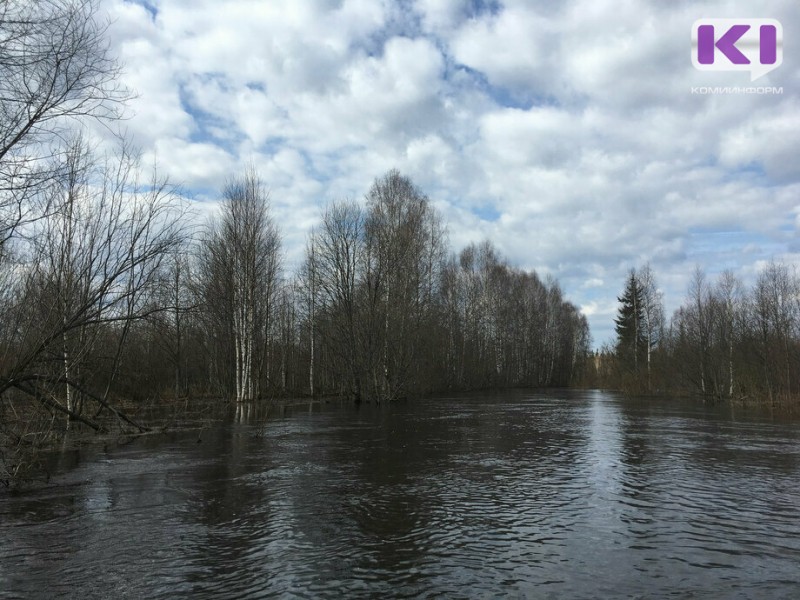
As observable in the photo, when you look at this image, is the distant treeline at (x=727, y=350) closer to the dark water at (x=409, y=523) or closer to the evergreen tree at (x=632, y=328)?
the evergreen tree at (x=632, y=328)

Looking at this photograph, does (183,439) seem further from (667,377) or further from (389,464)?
(667,377)

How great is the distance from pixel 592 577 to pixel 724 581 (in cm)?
133

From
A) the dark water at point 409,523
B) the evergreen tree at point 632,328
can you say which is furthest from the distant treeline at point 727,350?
the dark water at point 409,523

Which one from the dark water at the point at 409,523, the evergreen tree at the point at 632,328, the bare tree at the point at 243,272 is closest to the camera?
the dark water at the point at 409,523

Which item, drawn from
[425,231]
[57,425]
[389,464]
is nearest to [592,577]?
[389,464]

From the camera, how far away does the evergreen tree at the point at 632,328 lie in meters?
64.2

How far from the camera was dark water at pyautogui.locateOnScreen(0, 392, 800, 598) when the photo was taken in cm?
578

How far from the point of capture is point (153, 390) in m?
34.2

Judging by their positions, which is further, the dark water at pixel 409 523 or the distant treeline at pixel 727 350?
the distant treeline at pixel 727 350

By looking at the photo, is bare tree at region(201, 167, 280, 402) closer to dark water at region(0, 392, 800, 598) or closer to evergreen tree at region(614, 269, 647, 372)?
dark water at region(0, 392, 800, 598)

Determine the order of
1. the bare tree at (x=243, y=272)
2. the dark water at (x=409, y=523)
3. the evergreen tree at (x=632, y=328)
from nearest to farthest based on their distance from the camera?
the dark water at (x=409, y=523), the bare tree at (x=243, y=272), the evergreen tree at (x=632, y=328)

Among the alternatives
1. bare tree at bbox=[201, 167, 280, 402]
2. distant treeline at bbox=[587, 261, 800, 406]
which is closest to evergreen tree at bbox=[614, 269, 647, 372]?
distant treeline at bbox=[587, 261, 800, 406]

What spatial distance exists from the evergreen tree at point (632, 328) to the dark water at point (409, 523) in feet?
166

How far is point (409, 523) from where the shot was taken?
7.88 metres
